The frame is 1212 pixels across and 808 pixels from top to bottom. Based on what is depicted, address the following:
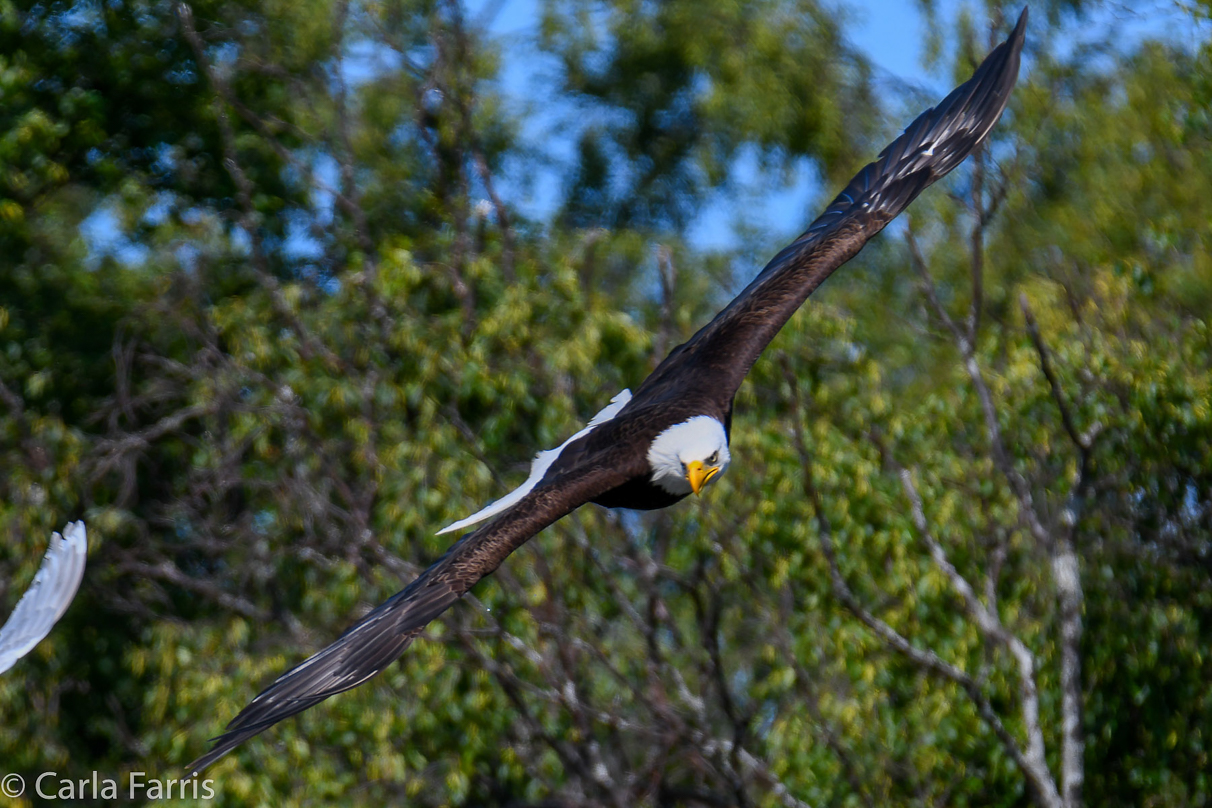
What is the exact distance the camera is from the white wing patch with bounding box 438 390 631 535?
217 inches

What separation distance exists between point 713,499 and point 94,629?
205 inches

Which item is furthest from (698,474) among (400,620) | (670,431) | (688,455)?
(400,620)

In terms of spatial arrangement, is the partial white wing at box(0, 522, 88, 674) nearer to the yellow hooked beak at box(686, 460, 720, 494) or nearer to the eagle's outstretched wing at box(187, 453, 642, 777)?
the eagle's outstretched wing at box(187, 453, 642, 777)

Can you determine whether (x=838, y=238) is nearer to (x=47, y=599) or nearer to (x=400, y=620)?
(x=400, y=620)

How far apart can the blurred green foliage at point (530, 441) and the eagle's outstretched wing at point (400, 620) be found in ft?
3.54

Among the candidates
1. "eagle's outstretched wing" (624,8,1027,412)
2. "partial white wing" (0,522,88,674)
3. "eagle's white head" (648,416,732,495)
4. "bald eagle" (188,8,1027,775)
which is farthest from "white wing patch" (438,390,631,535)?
"partial white wing" (0,522,88,674)

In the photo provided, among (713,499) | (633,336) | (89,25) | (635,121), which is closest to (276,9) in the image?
(89,25)

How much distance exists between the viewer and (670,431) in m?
5.62

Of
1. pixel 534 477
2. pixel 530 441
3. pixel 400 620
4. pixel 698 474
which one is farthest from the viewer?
pixel 530 441

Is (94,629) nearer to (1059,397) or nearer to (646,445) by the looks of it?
(646,445)

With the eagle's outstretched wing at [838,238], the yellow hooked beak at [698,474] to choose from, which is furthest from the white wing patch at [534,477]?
the yellow hooked beak at [698,474]

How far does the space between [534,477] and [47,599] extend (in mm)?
2161

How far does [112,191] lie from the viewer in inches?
464

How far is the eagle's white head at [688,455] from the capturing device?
5.43 meters
